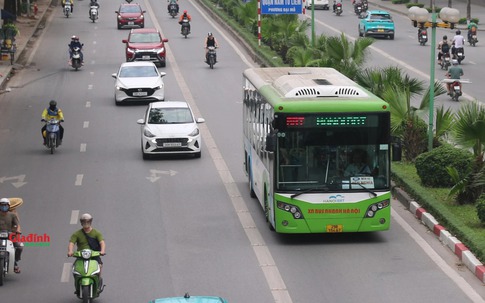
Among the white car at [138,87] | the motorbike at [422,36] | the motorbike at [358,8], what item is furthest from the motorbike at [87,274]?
the motorbike at [358,8]

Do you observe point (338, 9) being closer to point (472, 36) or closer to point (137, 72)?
point (472, 36)

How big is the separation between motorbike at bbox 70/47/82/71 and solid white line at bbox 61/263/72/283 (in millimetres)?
31633

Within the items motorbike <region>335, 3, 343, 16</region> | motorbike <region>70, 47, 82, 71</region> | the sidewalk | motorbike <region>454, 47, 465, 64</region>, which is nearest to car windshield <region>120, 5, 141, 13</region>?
the sidewalk

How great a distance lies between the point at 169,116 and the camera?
3175 centimetres

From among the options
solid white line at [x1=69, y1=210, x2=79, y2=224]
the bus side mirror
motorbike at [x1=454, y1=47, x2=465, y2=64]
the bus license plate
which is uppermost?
the bus side mirror

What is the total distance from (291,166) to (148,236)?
3.21 m

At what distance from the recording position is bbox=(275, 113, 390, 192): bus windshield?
2047cm

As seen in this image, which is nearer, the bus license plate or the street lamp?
the bus license plate

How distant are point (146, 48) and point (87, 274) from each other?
116ft

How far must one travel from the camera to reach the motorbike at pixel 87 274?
16.7m

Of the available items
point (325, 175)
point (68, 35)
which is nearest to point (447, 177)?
point (325, 175)

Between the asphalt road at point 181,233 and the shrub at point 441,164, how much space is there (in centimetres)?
91

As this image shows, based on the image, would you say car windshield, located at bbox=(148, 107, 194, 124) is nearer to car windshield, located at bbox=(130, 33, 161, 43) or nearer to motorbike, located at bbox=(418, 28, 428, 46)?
car windshield, located at bbox=(130, 33, 161, 43)

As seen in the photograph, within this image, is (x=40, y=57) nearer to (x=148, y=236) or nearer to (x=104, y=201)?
(x=104, y=201)
